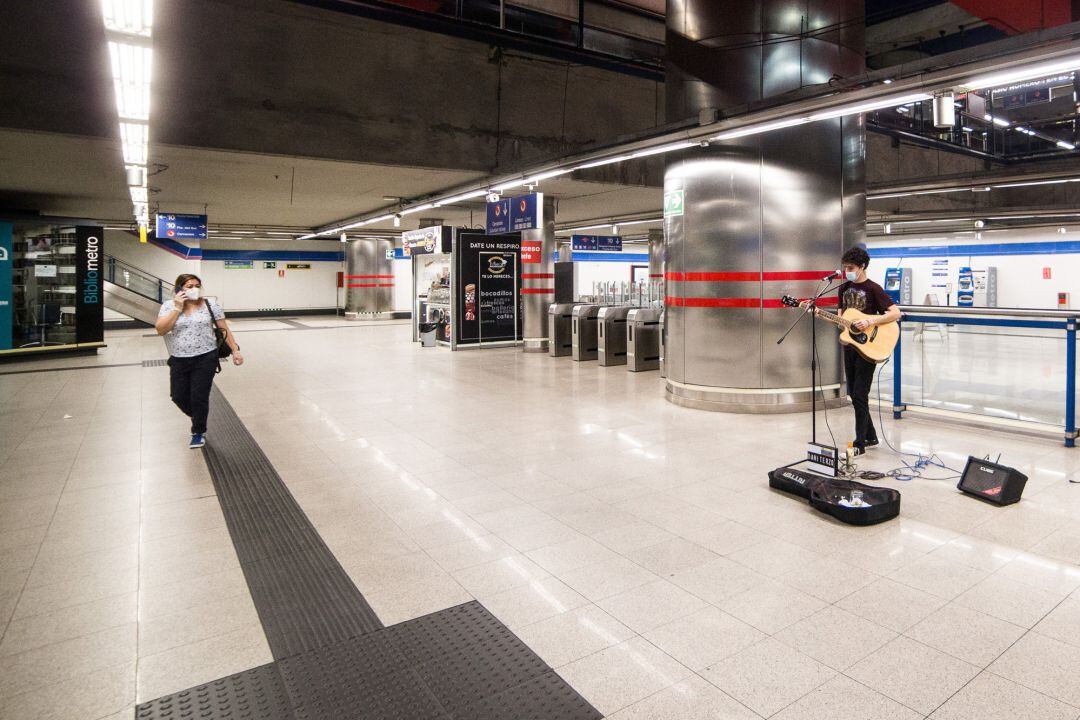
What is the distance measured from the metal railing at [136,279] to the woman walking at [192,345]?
1739 centimetres

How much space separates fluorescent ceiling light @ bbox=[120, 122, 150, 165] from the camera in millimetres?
6840

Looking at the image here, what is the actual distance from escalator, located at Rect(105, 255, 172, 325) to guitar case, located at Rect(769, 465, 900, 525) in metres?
14.4

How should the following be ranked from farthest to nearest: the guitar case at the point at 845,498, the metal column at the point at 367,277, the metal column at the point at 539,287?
the metal column at the point at 367,277, the metal column at the point at 539,287, the guitar case at the point at 845,498

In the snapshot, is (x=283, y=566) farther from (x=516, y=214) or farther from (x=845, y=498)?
(x=516, y=214)

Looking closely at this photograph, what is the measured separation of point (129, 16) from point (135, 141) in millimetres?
4339

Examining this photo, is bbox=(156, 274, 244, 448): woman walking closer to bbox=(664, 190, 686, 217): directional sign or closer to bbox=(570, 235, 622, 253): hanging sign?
bbox=(664, 190, 686, 217): directional sign

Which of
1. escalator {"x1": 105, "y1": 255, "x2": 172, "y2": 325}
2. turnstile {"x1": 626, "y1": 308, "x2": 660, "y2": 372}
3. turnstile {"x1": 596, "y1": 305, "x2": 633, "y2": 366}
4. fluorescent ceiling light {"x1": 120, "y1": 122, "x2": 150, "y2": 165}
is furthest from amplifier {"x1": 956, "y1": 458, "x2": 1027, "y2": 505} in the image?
escalator {"x1": 105, "y1": 255, "x2": 172, "y2": 325}

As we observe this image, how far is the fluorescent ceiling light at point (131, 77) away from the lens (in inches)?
179

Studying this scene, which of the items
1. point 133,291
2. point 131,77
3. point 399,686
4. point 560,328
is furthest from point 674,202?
point 133,291

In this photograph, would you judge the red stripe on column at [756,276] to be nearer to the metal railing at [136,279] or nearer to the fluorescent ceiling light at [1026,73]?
the fluorescent ceiling light at [1026,73]

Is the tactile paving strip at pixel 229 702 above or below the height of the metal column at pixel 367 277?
below

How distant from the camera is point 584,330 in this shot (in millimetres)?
11797

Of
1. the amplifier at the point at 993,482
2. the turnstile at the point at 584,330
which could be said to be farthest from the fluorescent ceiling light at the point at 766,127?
the turnstile at the point at 584,330

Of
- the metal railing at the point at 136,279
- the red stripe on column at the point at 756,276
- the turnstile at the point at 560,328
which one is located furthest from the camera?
the metal railing at the point at 136,279
